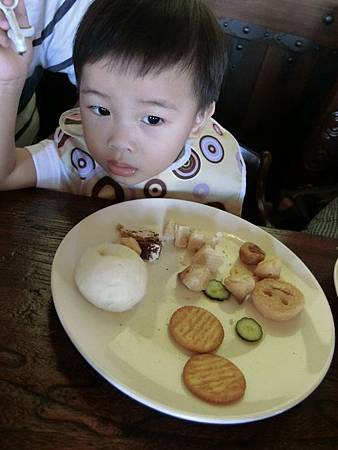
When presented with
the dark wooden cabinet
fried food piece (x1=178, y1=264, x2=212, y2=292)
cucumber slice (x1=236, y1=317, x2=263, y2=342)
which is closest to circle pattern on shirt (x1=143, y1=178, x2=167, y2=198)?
fried food piece (x1=178, y1=264, x2=212, y2=292)

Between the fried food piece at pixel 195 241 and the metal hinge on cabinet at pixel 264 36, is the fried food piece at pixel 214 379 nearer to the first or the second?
the fried food piece at pixel 195 241

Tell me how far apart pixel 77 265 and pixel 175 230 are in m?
0.25

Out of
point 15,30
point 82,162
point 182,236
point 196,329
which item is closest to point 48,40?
point 82,162

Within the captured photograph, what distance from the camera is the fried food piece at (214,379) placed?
2.23ft

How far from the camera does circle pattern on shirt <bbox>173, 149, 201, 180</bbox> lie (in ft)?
4.13

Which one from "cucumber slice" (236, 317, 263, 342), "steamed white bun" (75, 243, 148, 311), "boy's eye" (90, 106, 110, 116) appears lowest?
"cucumber slice" (236, 317, 263, 342)

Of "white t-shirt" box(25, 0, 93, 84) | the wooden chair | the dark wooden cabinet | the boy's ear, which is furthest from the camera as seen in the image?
the dark wooden cabinet

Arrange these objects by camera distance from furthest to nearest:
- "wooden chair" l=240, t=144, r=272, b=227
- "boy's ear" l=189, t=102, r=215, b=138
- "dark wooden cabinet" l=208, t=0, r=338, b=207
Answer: "dark wooden cabinet" l=208, t=0, r=338, b=207 < "wooden chair" l=240, t=144, r=272, b=227 < "boy's ear" l=189, t=102, r=215, b=138

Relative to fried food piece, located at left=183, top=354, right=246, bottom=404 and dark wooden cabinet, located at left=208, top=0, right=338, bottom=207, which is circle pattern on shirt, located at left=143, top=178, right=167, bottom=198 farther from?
dark wooden cabinet, located at left=208, top=0, right=338, bottom=207

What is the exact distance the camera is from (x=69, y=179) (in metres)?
1.17

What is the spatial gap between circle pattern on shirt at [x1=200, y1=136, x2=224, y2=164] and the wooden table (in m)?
0.66

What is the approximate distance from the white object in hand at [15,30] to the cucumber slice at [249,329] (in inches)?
23.2

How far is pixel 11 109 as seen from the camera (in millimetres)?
932

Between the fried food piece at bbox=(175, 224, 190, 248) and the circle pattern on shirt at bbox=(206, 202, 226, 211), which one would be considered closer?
the fried food piece at bbox=(175, 224, 190, 248)
